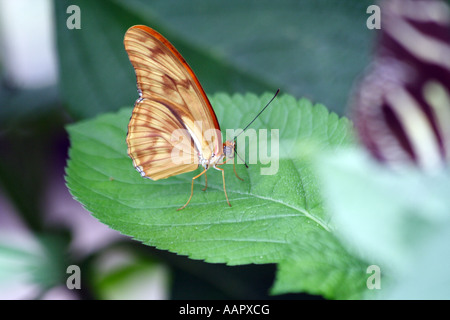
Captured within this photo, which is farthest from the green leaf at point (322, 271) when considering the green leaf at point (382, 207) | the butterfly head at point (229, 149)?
the butterfly head at point (229, 149)

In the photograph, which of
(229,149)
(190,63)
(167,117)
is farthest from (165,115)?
(190,63)

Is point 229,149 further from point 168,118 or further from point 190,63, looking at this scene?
point 190,63

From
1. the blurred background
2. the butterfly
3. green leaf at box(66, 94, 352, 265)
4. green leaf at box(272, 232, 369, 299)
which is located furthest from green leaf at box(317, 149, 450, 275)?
the blurred background

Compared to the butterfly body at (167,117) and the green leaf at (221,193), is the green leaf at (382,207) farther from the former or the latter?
the butterfly body at (167,117)

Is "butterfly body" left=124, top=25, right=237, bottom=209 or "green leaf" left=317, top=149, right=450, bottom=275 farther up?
"butterfly body" left=124, top=25, right=237, bottom=209

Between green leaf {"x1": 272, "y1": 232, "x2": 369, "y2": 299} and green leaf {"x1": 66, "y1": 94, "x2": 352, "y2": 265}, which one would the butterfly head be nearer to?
green leaf {"x1": 66, "y1": 94, "x2": 352, "y2": 265}

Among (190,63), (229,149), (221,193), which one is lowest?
(221,193)
